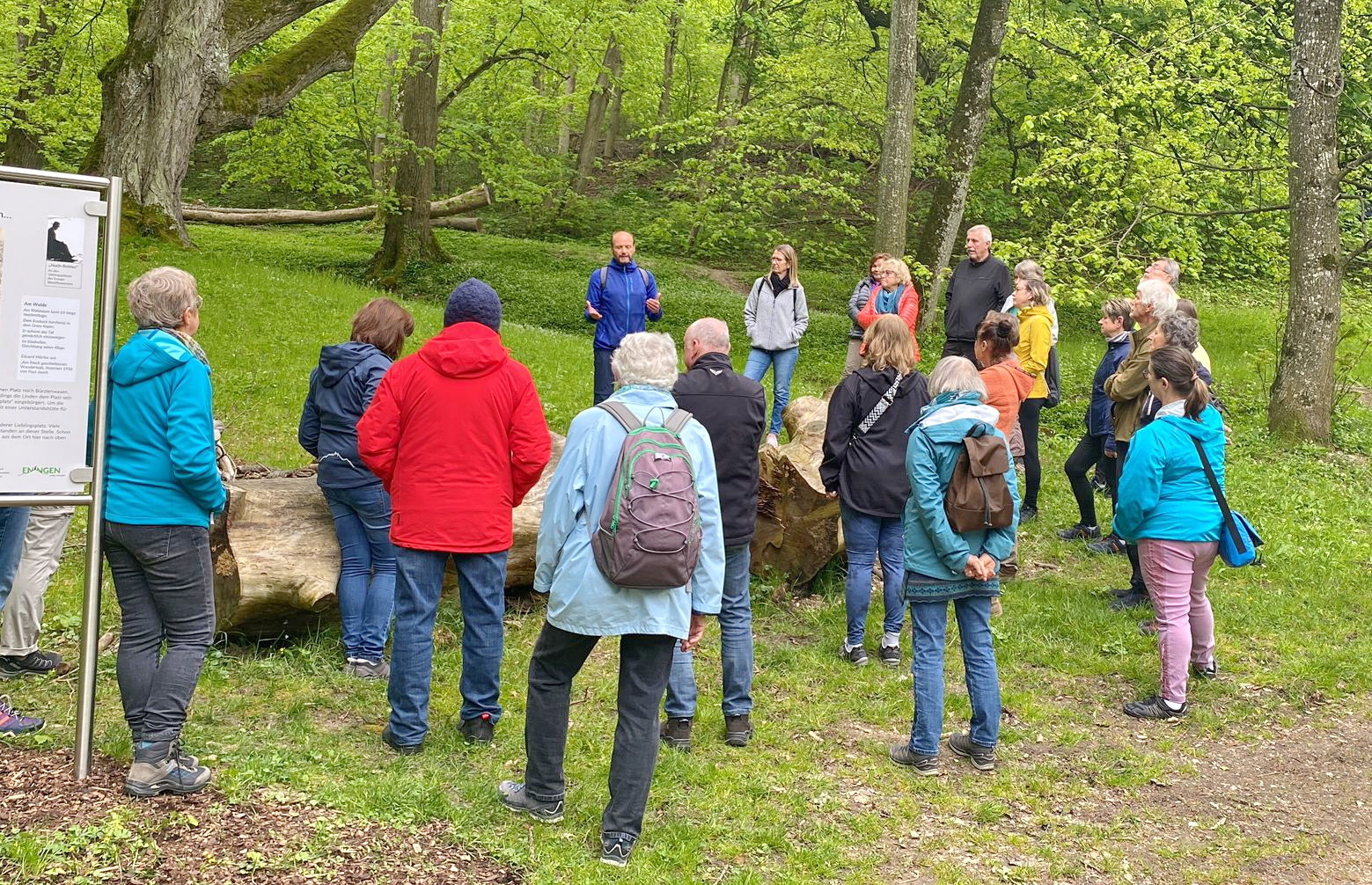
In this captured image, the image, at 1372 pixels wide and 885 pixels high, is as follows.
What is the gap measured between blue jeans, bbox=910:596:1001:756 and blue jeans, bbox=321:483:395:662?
2.78m

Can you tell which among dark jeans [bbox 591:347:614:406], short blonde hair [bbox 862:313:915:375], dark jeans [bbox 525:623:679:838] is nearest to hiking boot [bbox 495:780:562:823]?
dark jeans [bbox 525:623:679:838]

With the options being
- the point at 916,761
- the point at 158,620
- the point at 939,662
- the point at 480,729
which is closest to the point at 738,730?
the point at 916,761

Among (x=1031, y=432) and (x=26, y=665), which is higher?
(x=1031, y=432)

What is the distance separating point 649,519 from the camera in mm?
4152

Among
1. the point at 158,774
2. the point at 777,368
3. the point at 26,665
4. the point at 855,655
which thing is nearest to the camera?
the point at 158,774

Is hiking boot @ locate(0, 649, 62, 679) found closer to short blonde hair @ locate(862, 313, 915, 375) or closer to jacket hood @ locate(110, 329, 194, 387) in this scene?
jacket hood @ locate(110, 329, 194, 387)

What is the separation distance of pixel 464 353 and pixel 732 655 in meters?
2.05

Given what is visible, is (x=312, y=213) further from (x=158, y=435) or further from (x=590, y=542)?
(x=590, y=542)

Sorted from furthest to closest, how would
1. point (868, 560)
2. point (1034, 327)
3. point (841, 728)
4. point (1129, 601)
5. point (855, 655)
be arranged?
1. point (1034, 327)
2. point (1129, 601)
3. point (855, 655)
4. point (868, 560)
5. point (841, 728)

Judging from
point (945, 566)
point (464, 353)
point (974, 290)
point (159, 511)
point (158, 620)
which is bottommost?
point (158, 620)

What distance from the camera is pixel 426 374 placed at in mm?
4984

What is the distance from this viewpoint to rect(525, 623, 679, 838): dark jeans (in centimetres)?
436

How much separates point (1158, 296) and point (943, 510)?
316cm

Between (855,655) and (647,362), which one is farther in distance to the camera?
(855,655)
